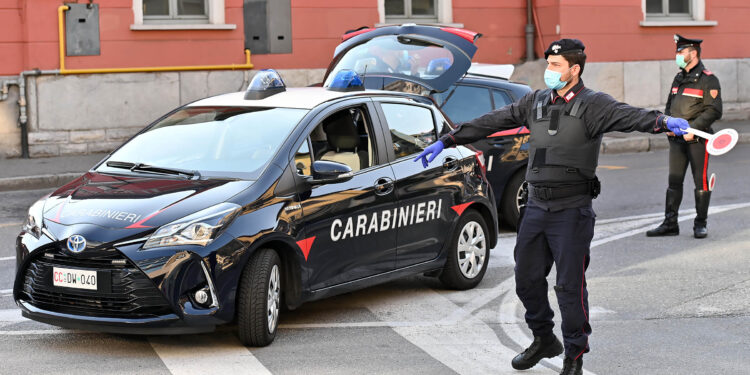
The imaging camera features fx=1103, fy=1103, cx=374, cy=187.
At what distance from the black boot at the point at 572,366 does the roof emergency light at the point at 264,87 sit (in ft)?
9.57

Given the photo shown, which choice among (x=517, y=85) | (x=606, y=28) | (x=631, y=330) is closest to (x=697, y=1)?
(x=606, y=28)

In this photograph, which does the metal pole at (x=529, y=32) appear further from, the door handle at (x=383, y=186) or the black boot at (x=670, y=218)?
the door handle at (x=383, y=186)

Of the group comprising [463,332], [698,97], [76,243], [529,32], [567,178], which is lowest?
[463,332]

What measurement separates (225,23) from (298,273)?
40.3 feet

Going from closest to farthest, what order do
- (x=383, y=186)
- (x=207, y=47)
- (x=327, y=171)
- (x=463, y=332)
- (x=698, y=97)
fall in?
(x=327, y=171)
(x=463, y=332)
(x=383, y=186)
(x=698, y=97)
(x=207, y=47)

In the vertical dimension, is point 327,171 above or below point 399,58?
below

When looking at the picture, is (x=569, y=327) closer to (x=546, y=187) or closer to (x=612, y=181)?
(x=546, y=187)

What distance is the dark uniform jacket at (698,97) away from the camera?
10.0 m

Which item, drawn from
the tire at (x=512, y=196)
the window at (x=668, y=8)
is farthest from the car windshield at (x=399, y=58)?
the window at (x=668, y=8)

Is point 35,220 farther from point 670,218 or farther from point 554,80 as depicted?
point 670,218

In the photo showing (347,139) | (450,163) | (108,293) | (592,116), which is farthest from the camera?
(450,163)

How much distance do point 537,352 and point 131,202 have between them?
239cm

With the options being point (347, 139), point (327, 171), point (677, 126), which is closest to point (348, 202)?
point (327, 171)

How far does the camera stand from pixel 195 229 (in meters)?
5.98
